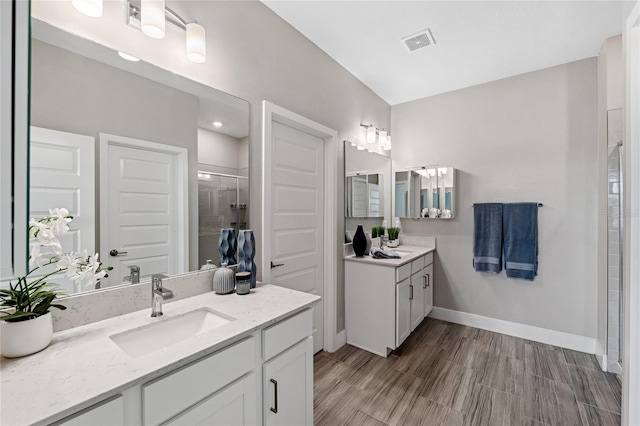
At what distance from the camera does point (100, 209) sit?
121cm

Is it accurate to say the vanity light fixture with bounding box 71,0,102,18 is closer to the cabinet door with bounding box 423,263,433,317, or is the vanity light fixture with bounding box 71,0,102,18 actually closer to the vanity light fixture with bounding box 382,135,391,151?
the vanity light fixture with bounding box 382,135,391,151

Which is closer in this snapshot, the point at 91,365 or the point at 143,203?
the point at 91,365

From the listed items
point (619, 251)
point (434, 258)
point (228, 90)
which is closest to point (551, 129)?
point (619, 251)

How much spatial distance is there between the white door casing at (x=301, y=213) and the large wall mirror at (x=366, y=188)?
29 centimetres

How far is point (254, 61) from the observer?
1.88 m

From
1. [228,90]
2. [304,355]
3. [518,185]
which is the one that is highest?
[228,90]

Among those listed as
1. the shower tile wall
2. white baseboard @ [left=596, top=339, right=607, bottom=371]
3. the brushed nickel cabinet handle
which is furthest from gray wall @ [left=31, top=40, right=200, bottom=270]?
white baseboard @ [left=596, top=339, right=607, bottom=371]

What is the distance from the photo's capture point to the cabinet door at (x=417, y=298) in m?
2.72

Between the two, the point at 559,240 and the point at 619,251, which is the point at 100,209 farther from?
the point at 559,240

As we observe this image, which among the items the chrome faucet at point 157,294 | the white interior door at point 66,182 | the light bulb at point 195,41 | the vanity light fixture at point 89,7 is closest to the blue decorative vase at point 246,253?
the chrome faucet at point 157,294

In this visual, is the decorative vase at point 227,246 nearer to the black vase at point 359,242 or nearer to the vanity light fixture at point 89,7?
the vanity light fixture at point 89,7

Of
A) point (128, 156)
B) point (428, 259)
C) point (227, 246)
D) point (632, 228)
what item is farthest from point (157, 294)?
point (428, 259)

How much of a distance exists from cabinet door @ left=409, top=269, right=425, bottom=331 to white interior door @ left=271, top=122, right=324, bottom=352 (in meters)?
A: 0.92

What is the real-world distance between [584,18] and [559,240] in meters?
→ 1.91
